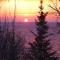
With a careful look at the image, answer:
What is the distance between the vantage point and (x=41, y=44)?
825 centimetres

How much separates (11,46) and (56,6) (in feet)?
40.7

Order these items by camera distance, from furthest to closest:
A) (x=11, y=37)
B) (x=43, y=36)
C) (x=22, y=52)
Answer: (x=43, y=36), (x=22, y=52), (x=11, y=37)

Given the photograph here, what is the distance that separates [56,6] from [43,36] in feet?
33.3

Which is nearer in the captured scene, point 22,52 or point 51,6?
point 22,52

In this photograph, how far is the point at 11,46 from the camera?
6.36 meters

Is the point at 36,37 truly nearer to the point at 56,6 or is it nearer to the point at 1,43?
the point at 1,43

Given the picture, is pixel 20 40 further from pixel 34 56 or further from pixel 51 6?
pixel 51 6

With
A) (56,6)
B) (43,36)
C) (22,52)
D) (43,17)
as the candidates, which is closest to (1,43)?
(22,52)

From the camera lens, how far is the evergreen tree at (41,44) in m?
7.44

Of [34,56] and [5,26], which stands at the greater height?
[5,26]

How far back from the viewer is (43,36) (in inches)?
338

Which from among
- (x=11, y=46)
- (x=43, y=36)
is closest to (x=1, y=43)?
(x=11, y=46)

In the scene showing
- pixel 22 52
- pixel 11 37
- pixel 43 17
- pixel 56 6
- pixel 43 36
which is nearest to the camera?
pixel 11 37

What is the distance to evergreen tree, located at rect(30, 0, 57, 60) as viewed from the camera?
7.44 meters
